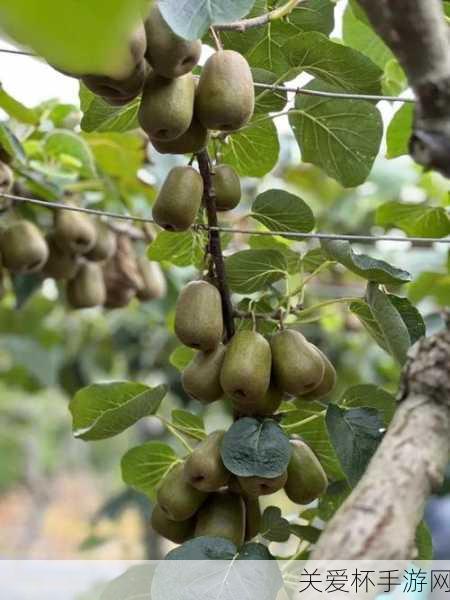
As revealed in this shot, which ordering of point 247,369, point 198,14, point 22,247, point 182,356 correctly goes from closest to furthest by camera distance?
point 198,14
point 247,369
point 182,356
point 22,247

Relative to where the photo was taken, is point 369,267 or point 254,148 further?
point 254,148

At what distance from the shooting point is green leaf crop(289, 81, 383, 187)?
839 millimetres

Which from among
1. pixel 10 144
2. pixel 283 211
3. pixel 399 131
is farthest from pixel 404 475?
pixel 10 144

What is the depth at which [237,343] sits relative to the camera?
2.43ft

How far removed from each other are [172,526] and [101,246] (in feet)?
2.05

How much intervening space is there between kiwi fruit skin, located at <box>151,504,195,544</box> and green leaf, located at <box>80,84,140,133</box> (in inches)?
13.4

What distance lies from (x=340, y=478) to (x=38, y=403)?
535 centimetres

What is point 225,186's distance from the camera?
30.7 inches

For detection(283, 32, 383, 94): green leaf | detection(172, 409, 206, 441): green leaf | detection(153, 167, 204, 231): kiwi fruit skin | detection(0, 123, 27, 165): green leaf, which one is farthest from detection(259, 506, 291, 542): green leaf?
detection(0, 123, 27, 165): green leaf

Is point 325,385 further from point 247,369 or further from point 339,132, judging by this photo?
point 339,132

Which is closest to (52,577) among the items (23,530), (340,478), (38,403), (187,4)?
(38,403)

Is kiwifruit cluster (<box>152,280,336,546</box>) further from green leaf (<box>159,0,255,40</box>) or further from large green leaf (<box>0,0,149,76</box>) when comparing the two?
large green leaf (<box>0,0,149,76</box>)

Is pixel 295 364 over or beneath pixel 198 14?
beneath

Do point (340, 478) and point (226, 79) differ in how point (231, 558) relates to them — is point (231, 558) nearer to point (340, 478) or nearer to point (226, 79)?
point (340, 478)
